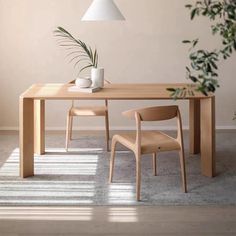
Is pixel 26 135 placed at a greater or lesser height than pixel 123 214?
greater

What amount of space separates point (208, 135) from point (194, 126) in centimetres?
70

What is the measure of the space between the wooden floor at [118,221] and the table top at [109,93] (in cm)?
93

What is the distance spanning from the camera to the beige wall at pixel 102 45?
551cm

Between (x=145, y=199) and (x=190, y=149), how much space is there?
1423 mm

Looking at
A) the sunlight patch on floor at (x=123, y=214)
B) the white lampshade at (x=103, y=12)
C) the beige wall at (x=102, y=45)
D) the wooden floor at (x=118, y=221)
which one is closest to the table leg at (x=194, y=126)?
the beige wall at (x=102, y=45)

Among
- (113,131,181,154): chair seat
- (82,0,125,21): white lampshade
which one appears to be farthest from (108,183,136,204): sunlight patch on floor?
(82,0,125,21): white lampshade

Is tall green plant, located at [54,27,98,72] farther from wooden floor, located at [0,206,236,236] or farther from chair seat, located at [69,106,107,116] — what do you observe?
wooden floor, located at [0,206,236,236]

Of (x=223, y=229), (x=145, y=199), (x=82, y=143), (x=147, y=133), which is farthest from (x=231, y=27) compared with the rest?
(x=82, y=143)

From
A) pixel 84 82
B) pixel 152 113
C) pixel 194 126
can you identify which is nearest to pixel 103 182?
pixel 152 113

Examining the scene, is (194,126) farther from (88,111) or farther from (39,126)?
(39,126)

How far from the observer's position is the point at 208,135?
3871mm

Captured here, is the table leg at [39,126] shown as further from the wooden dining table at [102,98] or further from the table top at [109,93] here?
the wooden dining table at [102,98]

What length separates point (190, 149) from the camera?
467 cm

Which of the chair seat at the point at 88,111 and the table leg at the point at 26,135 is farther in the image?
the chair seat at the point at 88,111
